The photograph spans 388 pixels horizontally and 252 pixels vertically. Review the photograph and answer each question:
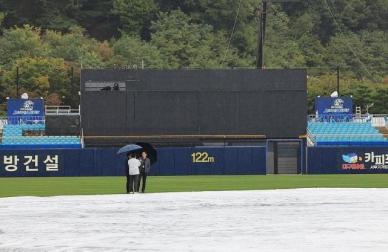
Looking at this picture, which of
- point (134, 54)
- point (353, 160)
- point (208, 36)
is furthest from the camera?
point (208, 36)

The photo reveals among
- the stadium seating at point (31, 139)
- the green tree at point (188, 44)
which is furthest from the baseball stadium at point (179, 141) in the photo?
the green tree at point (188, 44)

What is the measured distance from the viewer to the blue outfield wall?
59438mm

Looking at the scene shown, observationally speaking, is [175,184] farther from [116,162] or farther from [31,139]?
[31,139]

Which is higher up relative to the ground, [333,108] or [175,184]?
[333,108]

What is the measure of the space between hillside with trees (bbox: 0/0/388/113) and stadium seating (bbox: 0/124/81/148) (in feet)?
120

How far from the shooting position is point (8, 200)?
3819cm

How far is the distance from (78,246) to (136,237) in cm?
210

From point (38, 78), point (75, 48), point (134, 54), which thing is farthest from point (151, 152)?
point (134, 54)

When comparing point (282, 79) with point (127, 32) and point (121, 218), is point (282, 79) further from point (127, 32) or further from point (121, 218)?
point (127, 32)

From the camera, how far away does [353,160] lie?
2475 inches

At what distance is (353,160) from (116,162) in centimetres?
1369

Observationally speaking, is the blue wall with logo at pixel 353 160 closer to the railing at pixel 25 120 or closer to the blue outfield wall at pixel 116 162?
the blue outfield wall at pixel 116 162

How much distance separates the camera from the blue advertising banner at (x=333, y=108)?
78250mm

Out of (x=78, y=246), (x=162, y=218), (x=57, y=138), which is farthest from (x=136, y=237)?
(x=57, y=138)
